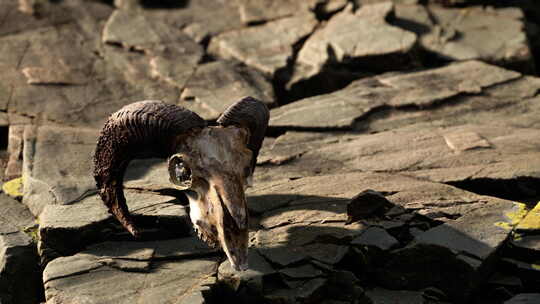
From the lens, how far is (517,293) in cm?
587

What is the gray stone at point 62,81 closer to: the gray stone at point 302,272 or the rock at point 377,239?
the gray stone at point 302,272

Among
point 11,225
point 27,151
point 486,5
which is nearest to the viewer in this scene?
point 11,225

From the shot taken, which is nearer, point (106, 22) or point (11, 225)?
point (11, 225)

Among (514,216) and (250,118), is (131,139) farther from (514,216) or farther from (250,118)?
(514,216)

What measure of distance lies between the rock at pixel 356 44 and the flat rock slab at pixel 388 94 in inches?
16.4

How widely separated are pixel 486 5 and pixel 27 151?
332 inches

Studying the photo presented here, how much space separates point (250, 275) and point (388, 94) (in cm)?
507

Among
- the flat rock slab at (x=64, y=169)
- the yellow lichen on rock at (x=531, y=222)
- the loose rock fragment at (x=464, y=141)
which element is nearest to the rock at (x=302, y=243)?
the yellow lichen on rock at (x=531, y=222)

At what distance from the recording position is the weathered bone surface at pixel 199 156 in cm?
582

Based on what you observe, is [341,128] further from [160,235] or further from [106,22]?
[106,22]

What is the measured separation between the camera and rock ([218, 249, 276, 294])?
584 cm

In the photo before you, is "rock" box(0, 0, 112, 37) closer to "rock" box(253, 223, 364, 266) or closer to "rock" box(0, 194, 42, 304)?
"rock" box(0, 194, 42, 304)

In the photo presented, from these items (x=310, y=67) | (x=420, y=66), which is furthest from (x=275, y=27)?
(x=420, y=66)

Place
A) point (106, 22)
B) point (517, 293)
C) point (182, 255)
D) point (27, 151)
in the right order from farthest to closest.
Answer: point (106, 22)
point (27, 151)
point (182, 255)
point (517, 293)
